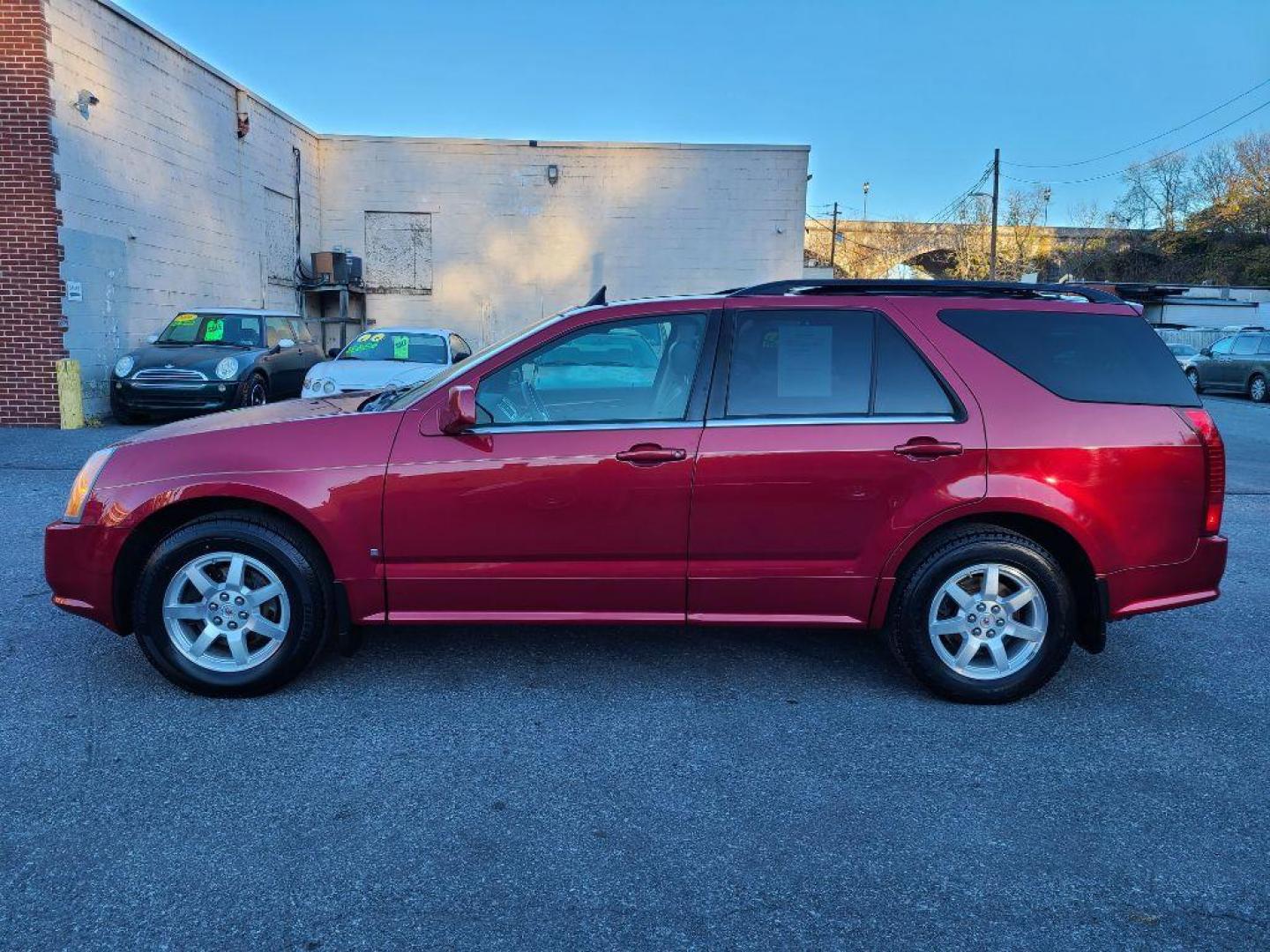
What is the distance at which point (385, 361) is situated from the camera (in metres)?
11.6

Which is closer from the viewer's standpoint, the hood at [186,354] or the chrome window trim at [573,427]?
the chrome window trim at [573,427]

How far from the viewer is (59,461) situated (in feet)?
32.8

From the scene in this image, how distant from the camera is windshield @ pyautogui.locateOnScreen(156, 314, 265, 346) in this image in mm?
13523

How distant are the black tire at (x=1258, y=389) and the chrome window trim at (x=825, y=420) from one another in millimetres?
22834

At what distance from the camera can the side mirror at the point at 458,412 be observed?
3.76 meters

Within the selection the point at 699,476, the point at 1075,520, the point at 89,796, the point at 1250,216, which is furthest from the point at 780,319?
the point at 1250,216

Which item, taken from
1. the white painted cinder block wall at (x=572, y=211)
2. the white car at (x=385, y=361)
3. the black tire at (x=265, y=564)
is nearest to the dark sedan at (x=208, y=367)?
the white car at (x=385, y=361)

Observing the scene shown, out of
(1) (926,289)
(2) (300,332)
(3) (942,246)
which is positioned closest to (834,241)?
(3) (942,246)

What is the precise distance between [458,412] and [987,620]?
237 cm

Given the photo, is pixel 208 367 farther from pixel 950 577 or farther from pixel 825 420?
pixel 950 577

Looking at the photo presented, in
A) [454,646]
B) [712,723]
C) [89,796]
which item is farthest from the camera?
[454,646]

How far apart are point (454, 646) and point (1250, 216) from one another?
53.9m

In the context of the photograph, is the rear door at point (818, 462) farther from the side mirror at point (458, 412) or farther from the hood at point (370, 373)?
the hood at point (370, 373)

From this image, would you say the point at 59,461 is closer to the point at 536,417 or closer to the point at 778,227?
the point at 536,417
